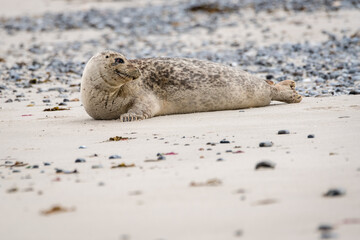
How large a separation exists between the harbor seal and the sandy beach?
21 cm

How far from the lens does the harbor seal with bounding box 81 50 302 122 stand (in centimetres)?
679

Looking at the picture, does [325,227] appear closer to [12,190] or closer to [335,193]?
[335,193]

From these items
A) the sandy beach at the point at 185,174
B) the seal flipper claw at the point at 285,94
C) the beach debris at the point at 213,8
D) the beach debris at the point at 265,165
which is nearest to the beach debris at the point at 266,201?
the sandy beach at the point at 185,174

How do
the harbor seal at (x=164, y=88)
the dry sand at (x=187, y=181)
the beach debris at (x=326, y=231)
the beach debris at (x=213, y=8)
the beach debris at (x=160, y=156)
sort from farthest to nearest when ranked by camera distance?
the beach debris at (x=213, y=8)
the harbor seal at (x=164, y=88)
the beach debris at (x=160, y=156)
the dry sand at (x=187, y=181)
the beach debris at (x=326, y=231)

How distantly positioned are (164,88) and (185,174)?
11.7 feet

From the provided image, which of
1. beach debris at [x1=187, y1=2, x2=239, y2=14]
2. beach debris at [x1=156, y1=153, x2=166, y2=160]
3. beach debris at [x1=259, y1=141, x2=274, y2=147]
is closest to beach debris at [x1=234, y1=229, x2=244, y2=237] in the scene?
beach debris at [x1=156, y1=153, x2=166, y2=160]

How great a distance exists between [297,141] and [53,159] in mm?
1806

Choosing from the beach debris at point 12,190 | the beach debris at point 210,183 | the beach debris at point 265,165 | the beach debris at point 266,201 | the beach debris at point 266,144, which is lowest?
the beach debris at point 12,190

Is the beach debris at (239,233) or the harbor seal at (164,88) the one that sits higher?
the harbor seal at (164,88)

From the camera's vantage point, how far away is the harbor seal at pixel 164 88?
679 centimetres

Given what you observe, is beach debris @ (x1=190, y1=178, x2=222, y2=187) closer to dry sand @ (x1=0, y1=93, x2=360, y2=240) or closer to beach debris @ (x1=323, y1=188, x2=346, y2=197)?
dry sand @ (x1=0, y1=93, x2=360, y2=240)

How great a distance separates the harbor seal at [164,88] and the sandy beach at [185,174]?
212 mm

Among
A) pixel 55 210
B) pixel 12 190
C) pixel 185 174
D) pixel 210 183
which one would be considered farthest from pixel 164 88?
pixel 55 210

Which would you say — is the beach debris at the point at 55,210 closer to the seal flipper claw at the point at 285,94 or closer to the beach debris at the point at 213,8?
the seal flipper claw at the point at 285,94
